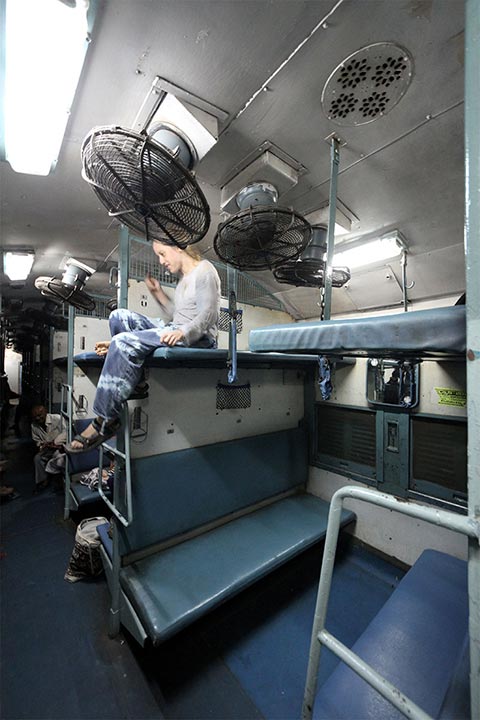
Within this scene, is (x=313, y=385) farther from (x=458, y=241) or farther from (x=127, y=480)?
(x=127, y=480)

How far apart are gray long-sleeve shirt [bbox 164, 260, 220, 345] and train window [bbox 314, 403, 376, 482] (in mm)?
2249

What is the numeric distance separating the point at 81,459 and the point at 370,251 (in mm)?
4908

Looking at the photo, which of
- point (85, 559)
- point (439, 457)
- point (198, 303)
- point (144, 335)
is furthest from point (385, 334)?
point (85, 559)

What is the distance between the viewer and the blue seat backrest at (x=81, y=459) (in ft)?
13.3

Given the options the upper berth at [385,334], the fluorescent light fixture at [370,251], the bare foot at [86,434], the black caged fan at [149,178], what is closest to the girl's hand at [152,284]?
the black caged fan at [149,178]

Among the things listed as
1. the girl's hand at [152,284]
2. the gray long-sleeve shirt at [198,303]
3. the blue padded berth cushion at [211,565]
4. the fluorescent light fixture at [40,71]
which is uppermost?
the fluorescent light fixture at [40,71]

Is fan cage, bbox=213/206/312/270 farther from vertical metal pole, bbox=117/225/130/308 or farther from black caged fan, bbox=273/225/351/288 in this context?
vertical metal pole, bbox=117/225/130/308

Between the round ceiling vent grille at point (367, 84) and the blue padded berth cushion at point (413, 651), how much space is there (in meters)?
3.05

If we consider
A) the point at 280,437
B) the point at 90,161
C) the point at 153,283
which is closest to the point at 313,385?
the point at 280,437

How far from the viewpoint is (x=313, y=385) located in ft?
13.0

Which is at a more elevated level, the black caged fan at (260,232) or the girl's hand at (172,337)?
the black caged fan at (260,232)

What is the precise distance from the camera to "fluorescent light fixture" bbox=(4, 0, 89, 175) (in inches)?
45.7

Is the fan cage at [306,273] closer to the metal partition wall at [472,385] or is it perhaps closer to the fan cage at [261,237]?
the fan cage at [261,237]

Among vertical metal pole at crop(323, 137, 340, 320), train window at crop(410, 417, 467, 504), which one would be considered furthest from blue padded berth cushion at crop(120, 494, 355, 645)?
vertical metal pole at crop(323, 137, 340, 320)
